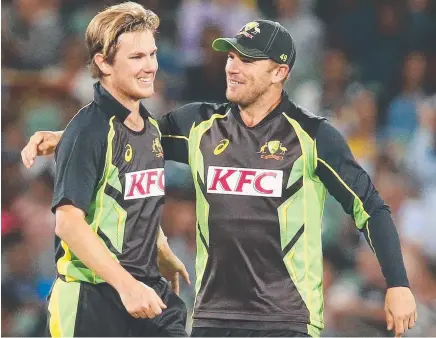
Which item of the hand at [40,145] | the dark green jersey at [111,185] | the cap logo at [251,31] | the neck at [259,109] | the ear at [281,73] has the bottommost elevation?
the dark green jersey at [111,185]

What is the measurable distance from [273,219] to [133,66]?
38.6 inches

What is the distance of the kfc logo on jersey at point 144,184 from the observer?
420cm

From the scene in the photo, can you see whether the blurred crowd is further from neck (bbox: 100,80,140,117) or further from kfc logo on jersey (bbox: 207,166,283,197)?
neck (bbox: 100,80,140,117)

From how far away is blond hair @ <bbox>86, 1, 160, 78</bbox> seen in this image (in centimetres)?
430

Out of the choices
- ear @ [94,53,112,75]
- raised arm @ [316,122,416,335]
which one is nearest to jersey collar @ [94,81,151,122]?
ear @ [94,53,112,75]

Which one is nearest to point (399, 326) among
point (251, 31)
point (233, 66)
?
point (233, 66)

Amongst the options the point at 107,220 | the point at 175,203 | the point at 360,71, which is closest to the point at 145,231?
the point at 107,220

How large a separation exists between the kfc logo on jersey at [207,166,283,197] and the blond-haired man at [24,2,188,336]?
0.33 metres

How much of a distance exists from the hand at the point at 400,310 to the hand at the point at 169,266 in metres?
1.07

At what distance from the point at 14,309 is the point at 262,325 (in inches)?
151

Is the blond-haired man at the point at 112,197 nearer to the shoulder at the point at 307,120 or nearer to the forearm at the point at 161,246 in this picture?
the forearm at the point at 161,246

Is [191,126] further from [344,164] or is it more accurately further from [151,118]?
[344,164]

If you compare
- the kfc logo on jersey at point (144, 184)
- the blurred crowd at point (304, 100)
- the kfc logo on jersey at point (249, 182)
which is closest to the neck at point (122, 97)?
the kfc logo on jersey at point (144, 184)

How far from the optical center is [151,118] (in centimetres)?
452
